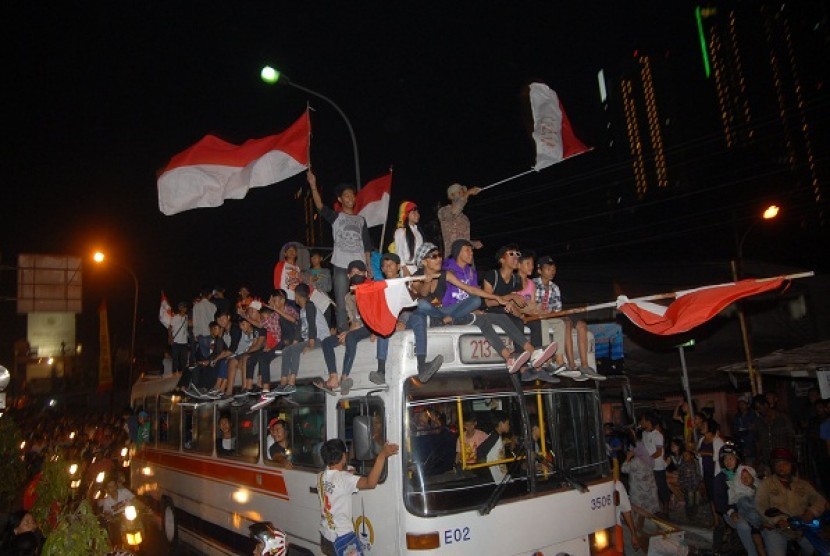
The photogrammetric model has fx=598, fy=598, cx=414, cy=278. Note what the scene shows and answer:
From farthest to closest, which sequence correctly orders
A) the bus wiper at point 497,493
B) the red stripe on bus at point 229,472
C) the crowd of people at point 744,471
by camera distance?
the red stripe on bus at point 229,472
the crowd of people at point 744,471
the bus wiper at point 497,493

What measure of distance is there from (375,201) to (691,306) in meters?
6.18

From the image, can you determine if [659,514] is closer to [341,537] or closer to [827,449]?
[827,449]

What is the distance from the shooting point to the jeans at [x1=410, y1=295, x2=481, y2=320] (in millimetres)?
6121

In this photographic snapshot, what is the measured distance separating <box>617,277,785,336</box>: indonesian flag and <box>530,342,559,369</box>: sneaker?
4.00 ft

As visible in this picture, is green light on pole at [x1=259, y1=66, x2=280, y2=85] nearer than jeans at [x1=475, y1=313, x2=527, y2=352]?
No

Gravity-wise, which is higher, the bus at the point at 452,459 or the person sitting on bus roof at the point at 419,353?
the person sitting on bus roof at the point at 419,353

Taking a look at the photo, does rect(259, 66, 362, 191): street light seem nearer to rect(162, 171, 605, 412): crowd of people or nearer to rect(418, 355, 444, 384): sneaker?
rect(162, 171, 605, 412): crowd of people

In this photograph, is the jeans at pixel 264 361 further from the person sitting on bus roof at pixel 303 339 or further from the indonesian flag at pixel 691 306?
the indonesian flag at pixel 691 306

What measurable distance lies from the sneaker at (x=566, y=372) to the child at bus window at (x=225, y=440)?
483 cm

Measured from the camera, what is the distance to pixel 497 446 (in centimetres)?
569

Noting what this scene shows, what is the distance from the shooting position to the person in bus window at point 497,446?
563 cm

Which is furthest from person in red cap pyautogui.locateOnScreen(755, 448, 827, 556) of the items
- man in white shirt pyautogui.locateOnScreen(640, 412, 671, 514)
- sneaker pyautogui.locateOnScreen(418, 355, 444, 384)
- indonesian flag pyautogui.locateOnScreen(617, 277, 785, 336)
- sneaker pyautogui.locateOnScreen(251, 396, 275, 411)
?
sneaker pyautogui.locateOnScreen(251, 396, 275, 411)

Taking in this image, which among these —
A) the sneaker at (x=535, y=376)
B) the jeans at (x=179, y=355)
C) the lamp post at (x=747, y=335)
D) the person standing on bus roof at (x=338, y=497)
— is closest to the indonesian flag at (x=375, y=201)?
the jeans at (x=179, y=355)

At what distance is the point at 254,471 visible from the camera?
768 centimetres
